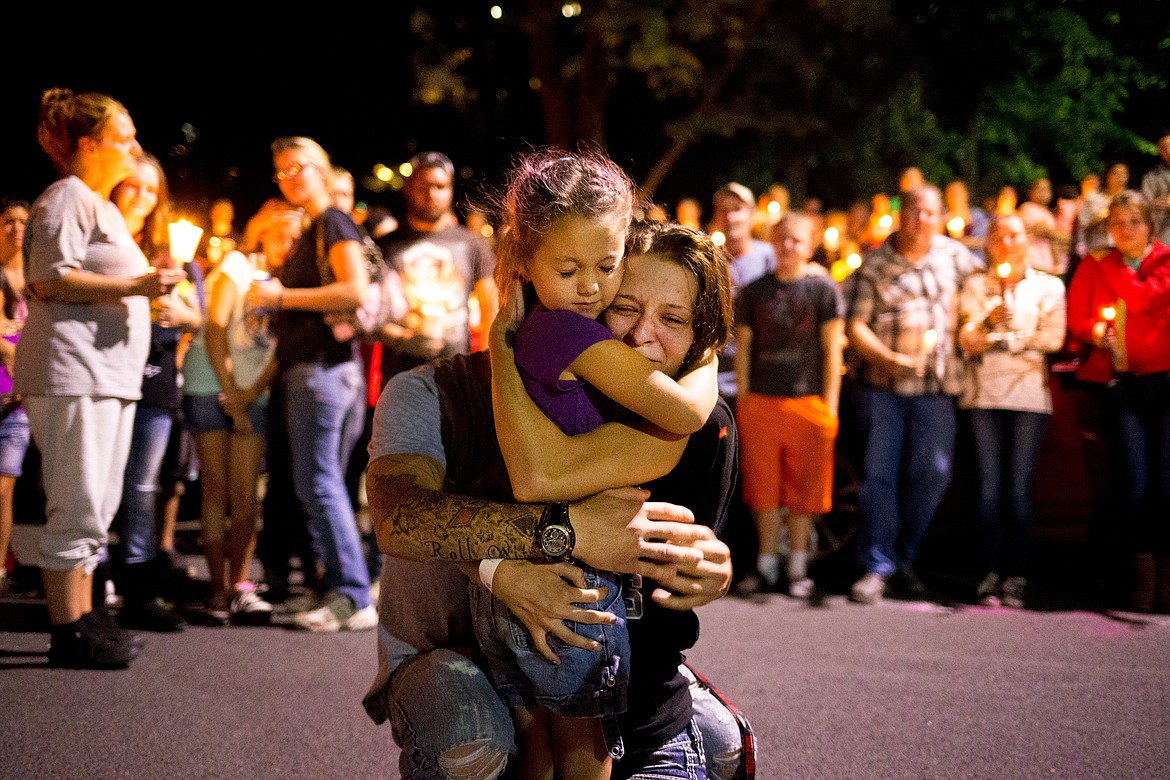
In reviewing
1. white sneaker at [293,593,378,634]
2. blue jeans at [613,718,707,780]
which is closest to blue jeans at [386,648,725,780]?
blue jeans at [613,718,707,780]

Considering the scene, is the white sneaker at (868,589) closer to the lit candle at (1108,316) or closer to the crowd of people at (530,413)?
the crowd of people at (530,413)

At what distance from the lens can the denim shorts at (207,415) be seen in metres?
5.20

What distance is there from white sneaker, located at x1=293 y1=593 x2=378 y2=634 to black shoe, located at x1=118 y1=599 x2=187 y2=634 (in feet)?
1.86

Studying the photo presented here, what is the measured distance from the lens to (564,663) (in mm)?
2092

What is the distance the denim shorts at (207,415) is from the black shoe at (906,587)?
3.67 meters

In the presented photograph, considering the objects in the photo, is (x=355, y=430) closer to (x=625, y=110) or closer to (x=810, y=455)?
(x=810, y=455)

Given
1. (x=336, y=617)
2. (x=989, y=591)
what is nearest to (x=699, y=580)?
(x=336, y=617)

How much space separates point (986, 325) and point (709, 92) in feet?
37.6

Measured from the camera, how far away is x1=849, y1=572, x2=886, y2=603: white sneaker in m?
5.66

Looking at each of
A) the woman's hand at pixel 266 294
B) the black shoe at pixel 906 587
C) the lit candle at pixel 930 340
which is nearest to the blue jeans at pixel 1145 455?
the lit candle at pixel 930 340

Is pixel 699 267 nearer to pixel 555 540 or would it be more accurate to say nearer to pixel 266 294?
pixel 555 540

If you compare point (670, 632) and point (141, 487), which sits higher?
point (670, 632)

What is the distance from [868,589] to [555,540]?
13.1 feet

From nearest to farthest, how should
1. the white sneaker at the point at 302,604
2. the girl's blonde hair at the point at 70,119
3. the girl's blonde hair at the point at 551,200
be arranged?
the girl's blonde hair at the point at 551,200, the girl's blonde hair at the point at 70,119, the white sneaker at the point at 302,604
